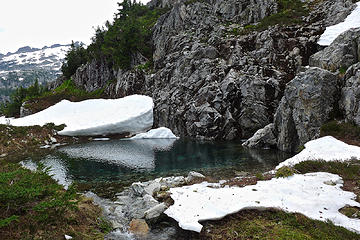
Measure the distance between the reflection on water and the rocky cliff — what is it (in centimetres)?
699

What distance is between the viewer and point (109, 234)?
37.5ft

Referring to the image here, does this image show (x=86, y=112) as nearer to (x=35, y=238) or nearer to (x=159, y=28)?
(x=159, y=28)

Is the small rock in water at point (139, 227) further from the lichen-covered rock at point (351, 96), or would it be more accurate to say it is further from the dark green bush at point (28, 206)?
the lichen-covered rock at point (351, 96)

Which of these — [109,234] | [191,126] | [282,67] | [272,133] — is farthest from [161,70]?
[109,234]

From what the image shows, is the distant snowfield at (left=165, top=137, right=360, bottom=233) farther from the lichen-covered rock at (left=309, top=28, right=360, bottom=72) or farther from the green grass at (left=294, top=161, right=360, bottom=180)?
the lichen-covered rock at (left=309, top=28, right=360, bottom=72)

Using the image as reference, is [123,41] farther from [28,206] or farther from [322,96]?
[28,206]

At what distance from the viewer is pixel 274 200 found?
11.9 meters

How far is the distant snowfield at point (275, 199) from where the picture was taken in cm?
1058

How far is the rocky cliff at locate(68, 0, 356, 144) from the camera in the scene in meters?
34.2

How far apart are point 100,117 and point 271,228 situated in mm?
56099

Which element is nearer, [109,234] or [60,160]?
[109,234]

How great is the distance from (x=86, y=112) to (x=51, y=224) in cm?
5682

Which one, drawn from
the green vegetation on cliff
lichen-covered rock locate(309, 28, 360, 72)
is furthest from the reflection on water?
the green vegetation on cliff

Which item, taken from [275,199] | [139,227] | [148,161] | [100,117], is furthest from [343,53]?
[100,117]
